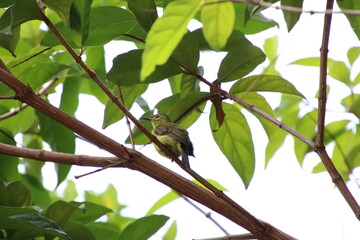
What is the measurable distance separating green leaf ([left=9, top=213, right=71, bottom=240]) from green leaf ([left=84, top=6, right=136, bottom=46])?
59 cm

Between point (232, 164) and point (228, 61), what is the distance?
0.38 metres

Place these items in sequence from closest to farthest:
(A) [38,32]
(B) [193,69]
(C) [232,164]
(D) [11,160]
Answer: (B) [193,69] < (C) [232,164] < (D) [11,160] < (A) [38,32]

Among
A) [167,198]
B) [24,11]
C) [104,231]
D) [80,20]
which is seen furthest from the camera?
[167,198]

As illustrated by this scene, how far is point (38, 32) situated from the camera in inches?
119

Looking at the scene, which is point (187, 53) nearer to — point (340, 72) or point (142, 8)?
point (142, 8)

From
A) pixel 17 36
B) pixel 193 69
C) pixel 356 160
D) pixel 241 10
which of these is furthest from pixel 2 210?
pixel 356 160

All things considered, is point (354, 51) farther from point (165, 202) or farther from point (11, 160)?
point (11, 160)

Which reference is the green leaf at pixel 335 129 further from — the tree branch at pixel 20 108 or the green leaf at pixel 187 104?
the tree branch at pixel 20 108

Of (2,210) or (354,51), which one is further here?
(354,51)

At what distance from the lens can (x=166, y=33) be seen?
1085 millimetres

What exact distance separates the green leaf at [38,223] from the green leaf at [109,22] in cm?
59

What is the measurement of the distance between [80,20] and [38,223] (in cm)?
62

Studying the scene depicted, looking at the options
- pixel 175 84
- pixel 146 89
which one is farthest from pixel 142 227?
pixel 175 84

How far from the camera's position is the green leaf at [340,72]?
2.11 m
